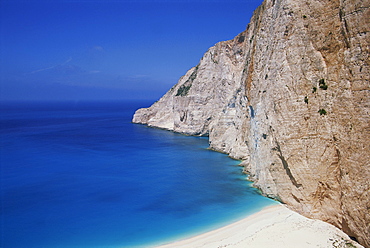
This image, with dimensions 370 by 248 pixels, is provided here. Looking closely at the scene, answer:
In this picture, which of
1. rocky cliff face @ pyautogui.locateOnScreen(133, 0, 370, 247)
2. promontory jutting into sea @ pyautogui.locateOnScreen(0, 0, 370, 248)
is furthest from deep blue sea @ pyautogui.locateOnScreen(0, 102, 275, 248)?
rocky cliff face @ pyautogui.locateOnScreen(133, 0, 370, 247)

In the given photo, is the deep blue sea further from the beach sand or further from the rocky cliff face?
the rocky cliff face

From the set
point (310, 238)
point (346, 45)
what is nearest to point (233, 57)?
point (346, 45)

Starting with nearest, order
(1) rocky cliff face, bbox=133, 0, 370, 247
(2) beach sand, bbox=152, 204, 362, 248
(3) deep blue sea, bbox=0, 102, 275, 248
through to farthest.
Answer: (1) rocky cliff face, bbox=133, 0, 370, 247
(2) beach sand, bbox=152, 204, 362, 248
(3) deep blue sea, bbox=0, 102, 275, 248

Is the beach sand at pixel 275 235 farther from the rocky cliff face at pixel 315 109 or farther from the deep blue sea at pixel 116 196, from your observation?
the deep blue sea at pixel 116 196

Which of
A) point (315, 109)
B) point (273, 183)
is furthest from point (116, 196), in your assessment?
point (315, 109)

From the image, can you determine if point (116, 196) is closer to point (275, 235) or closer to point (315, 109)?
point (275, 235)

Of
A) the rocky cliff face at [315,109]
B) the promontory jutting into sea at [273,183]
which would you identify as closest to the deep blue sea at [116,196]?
the promontory jutting into sea at [273,183]
